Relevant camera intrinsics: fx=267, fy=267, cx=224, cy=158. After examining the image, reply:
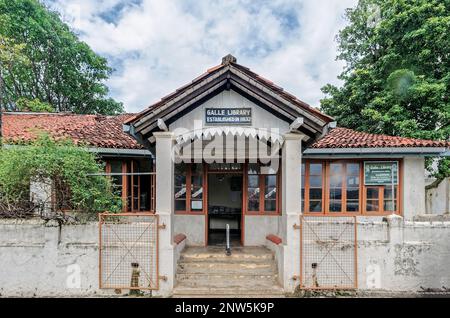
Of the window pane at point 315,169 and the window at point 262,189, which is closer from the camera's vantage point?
the window at point 262,189

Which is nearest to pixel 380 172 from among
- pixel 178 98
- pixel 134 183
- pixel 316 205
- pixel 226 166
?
pixel 316 205

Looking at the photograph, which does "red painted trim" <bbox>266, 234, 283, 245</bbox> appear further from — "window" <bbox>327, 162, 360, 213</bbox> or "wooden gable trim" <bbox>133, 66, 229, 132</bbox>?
"wooden gable trim" <bbox>133, 66, 229, 132</bbox>

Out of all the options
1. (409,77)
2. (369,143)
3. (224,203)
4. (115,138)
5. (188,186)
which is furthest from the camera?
(409,77)

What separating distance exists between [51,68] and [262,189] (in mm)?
19396

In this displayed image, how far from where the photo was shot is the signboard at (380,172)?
27.6ft

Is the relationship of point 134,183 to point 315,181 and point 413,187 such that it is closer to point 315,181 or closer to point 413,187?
point 315,181

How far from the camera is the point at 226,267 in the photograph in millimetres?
6059

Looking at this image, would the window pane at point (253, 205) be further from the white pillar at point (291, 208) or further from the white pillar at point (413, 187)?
the white pillar at point (413, 187)

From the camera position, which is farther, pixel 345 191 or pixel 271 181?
pixel 345 191

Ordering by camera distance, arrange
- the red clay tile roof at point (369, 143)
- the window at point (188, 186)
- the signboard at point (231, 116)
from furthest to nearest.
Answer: the red clay tile roof at point (369, 143) → the window at point (188, 186) → the signboard at point (231, 116)

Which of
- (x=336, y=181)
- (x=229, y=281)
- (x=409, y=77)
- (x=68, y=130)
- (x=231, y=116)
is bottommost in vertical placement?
(x=229, y=281)

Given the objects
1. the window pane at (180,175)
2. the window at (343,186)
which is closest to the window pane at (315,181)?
the window at (343,186)

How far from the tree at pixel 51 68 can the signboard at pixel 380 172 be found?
1798 centimetres

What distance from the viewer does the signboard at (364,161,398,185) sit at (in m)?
8.42
